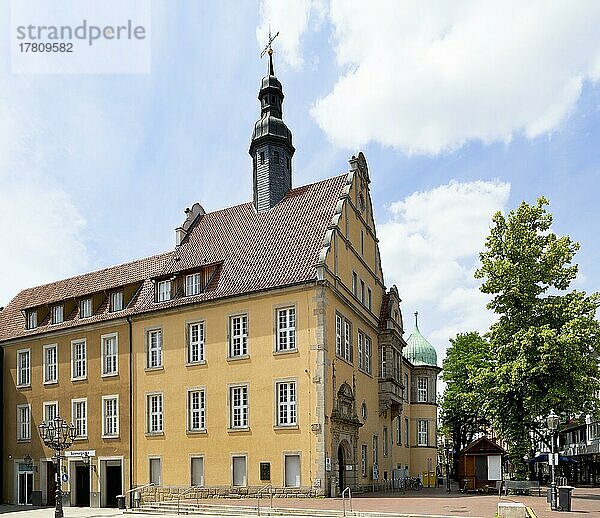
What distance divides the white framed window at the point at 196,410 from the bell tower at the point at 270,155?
1133 centimetres

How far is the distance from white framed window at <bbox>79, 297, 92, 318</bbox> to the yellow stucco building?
10 cm

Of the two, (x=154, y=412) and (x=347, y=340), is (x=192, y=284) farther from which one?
(x=347, y=340)

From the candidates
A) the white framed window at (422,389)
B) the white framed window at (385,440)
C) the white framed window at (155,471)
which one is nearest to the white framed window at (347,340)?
the white framed window at (385,440)

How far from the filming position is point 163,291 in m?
42.9

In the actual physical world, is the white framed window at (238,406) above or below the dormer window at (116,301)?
below

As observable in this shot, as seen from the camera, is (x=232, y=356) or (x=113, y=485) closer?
(x=232, y=356)

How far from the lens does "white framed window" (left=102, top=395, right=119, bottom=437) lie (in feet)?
140

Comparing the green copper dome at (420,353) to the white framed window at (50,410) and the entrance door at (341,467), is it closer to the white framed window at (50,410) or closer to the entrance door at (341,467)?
the entrance door at (341,467)

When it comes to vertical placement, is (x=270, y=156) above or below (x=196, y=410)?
above

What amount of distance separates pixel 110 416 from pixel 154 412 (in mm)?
3421

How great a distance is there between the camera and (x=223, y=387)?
38.4m

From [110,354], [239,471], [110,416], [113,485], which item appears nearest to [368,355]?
[239,471]

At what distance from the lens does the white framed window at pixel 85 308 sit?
4650 centimetres

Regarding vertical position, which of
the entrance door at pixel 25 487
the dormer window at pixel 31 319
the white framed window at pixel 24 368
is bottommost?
the entrance door at pixel 25 487
